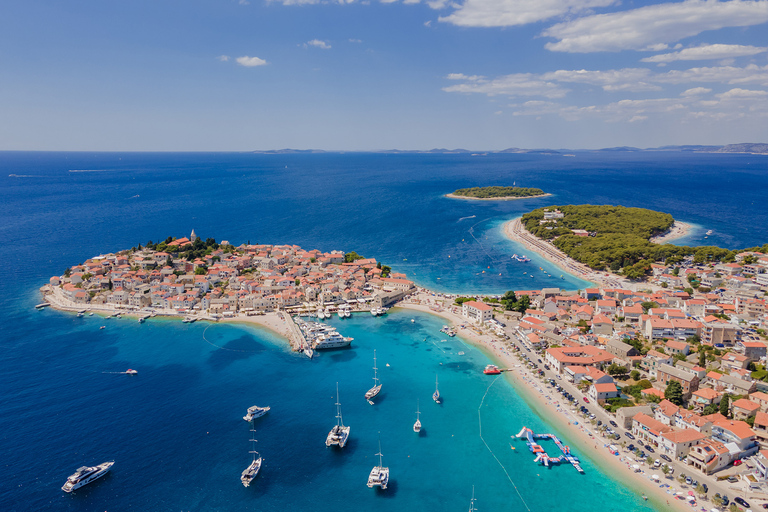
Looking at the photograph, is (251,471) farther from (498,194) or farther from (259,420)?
(498,194)

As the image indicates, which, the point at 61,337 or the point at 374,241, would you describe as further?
the point at 374,241

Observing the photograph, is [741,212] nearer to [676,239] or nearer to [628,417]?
[676,239]

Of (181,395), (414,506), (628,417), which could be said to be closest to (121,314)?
(181,395)

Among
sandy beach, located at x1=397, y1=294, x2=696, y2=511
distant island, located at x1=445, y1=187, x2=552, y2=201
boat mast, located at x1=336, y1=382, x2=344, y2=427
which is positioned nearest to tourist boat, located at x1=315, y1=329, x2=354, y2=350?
boat mast, located at x1=336, y1=382, x2=344, y2=427

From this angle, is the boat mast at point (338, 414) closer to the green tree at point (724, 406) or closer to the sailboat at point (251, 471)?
the sailboat at point (251, 471)

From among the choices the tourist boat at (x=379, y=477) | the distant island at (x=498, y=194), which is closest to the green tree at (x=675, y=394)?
the tourist boat at (x=379, y=477)

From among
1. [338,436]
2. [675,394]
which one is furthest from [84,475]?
[675,394]
